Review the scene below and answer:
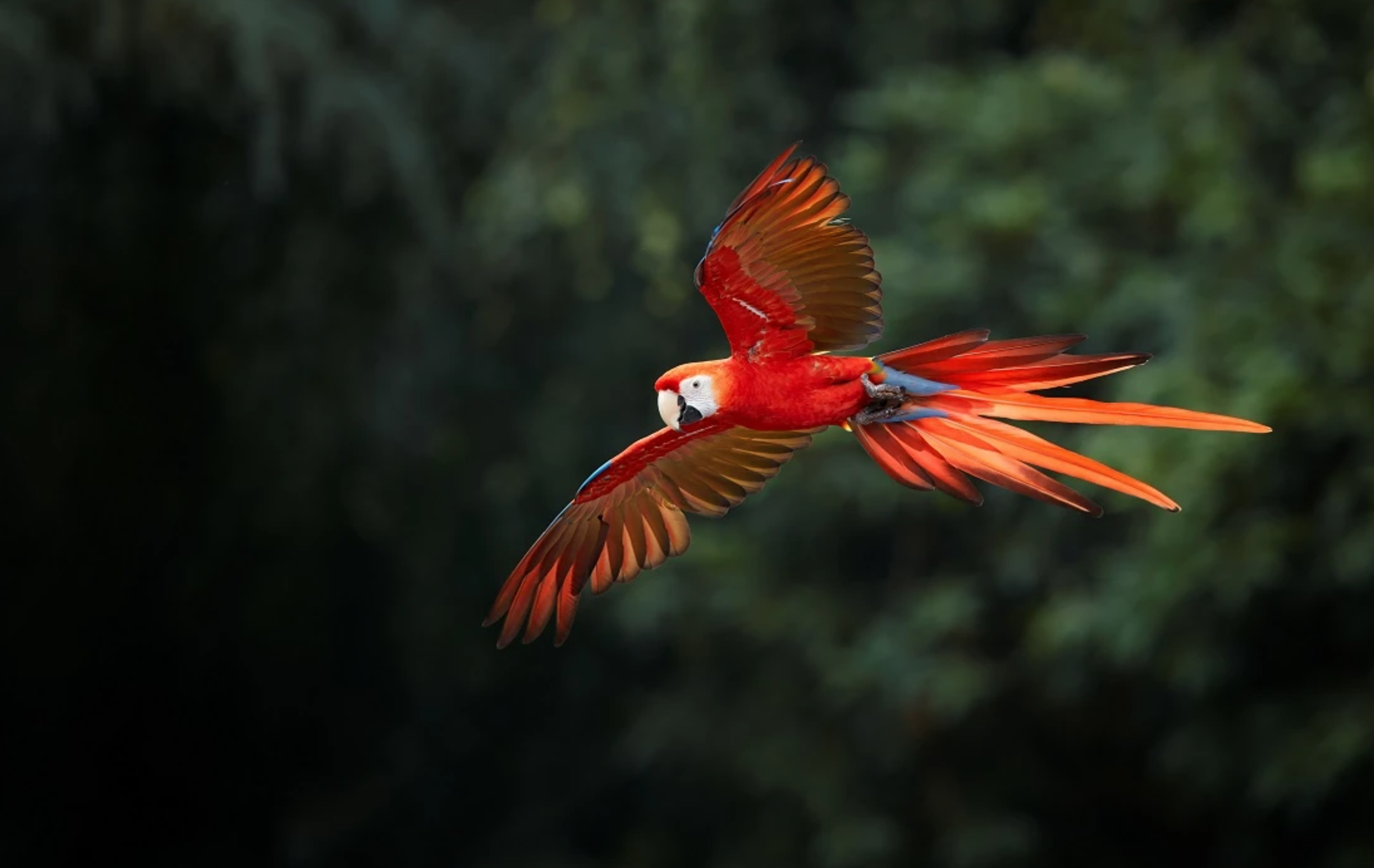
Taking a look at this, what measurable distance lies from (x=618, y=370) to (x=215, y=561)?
169 cm

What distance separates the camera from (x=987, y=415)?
2.05 metres

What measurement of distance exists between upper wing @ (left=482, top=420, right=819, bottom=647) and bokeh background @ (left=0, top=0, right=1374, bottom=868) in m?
2.67

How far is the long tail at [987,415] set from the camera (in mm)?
1901

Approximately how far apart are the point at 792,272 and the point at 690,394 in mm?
201

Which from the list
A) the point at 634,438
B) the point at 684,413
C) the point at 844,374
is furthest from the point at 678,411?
the point at 634,438

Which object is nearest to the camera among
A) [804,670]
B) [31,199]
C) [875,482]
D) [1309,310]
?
[1309,310]

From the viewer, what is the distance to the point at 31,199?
5301 mm

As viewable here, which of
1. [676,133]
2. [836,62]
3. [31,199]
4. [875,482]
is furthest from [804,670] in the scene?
[31,199]

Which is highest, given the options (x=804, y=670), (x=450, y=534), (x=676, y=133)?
(x=676, y=133)

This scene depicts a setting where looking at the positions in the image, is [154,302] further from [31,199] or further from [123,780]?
[123,780]

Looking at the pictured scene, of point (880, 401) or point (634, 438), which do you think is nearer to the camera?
point (880, 401)

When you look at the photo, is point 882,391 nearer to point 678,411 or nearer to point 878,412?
point 878,412

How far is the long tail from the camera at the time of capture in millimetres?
1901

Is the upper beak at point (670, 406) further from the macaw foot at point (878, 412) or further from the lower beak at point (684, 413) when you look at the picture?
the macaw foot at point (878, 412)
